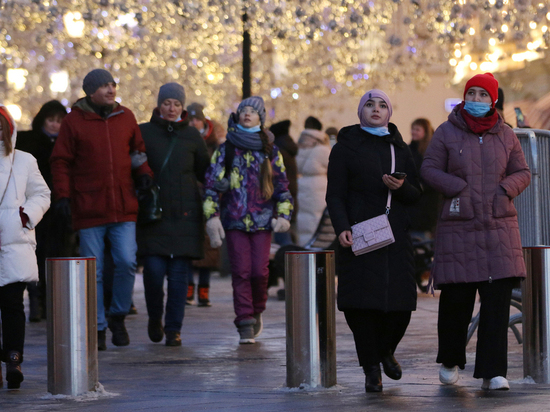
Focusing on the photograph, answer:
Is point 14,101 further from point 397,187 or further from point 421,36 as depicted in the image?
point 397,187

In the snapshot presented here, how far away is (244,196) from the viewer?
8734mm

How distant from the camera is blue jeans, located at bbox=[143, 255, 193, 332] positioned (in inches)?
343

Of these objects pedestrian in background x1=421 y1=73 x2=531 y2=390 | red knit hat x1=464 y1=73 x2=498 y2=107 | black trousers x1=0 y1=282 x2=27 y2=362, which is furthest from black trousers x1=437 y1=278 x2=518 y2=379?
black trousers x1=0 y1=282 x2=27 y2=362

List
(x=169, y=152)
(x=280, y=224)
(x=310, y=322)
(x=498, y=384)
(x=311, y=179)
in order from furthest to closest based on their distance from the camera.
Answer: (x=311, y=179) → (x=169, y=152) → (x=280, y=224) → (x=310, y=322) → (x=498, y=384)

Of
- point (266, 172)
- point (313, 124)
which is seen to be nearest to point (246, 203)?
point (266, 172)

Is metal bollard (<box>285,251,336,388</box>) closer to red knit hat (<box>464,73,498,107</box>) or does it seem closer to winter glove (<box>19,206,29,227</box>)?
red knit hat (<box>464,73,498,107</box>)

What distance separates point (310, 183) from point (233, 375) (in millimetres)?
7765

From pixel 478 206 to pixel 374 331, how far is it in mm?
932

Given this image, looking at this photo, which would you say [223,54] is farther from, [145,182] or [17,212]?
[17,212]

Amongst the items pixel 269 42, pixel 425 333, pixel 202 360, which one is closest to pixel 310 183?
pixel 425 333

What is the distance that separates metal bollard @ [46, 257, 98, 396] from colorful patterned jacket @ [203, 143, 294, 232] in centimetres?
249

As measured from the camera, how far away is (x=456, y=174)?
6480 millimetres

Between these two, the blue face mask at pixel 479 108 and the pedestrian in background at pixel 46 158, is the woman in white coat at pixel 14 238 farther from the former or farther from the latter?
the pedestrian in background at pixel 46 158

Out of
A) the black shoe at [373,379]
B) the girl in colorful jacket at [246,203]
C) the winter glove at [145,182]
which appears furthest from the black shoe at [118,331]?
the black shoe at [373,379]
